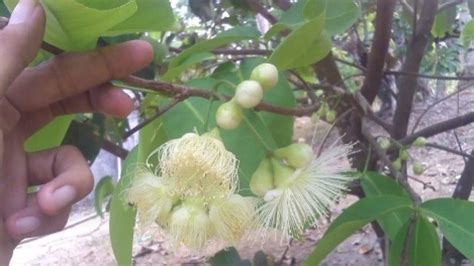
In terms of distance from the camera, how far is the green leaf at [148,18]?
538 millimetres

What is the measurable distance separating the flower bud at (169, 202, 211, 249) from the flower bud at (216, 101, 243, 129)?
0.09 metres

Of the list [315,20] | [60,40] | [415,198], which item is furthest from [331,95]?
[60,40]

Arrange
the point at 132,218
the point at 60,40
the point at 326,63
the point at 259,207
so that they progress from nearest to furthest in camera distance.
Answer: the point at 60,40, the point at 259,207, the point at 132,218, the point at 326,63

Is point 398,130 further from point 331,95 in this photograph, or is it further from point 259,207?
point 259,207

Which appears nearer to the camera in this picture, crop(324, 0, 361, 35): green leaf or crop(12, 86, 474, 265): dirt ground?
crop(324, 0, 361, 35): green leaf

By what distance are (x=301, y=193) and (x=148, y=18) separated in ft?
0.70

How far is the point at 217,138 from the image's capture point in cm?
57

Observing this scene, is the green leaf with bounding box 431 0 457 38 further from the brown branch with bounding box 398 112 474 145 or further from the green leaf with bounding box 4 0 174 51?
the green leaf with bounding box 4 0 174 51

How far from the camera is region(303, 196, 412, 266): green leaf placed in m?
0.67

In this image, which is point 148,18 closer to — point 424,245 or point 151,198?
point 151,198

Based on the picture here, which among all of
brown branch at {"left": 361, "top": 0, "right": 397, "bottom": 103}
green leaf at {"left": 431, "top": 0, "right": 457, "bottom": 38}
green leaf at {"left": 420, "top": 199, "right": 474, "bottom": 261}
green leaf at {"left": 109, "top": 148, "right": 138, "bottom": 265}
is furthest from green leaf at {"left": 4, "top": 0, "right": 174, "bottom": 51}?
green leaf at {"left": 431, "top": 0, "right": 457, "bottom": 38}

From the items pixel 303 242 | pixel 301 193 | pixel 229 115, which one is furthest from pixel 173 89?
pixel 303 242

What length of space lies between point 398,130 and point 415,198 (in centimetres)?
64

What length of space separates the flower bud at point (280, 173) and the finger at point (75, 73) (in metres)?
0.15
